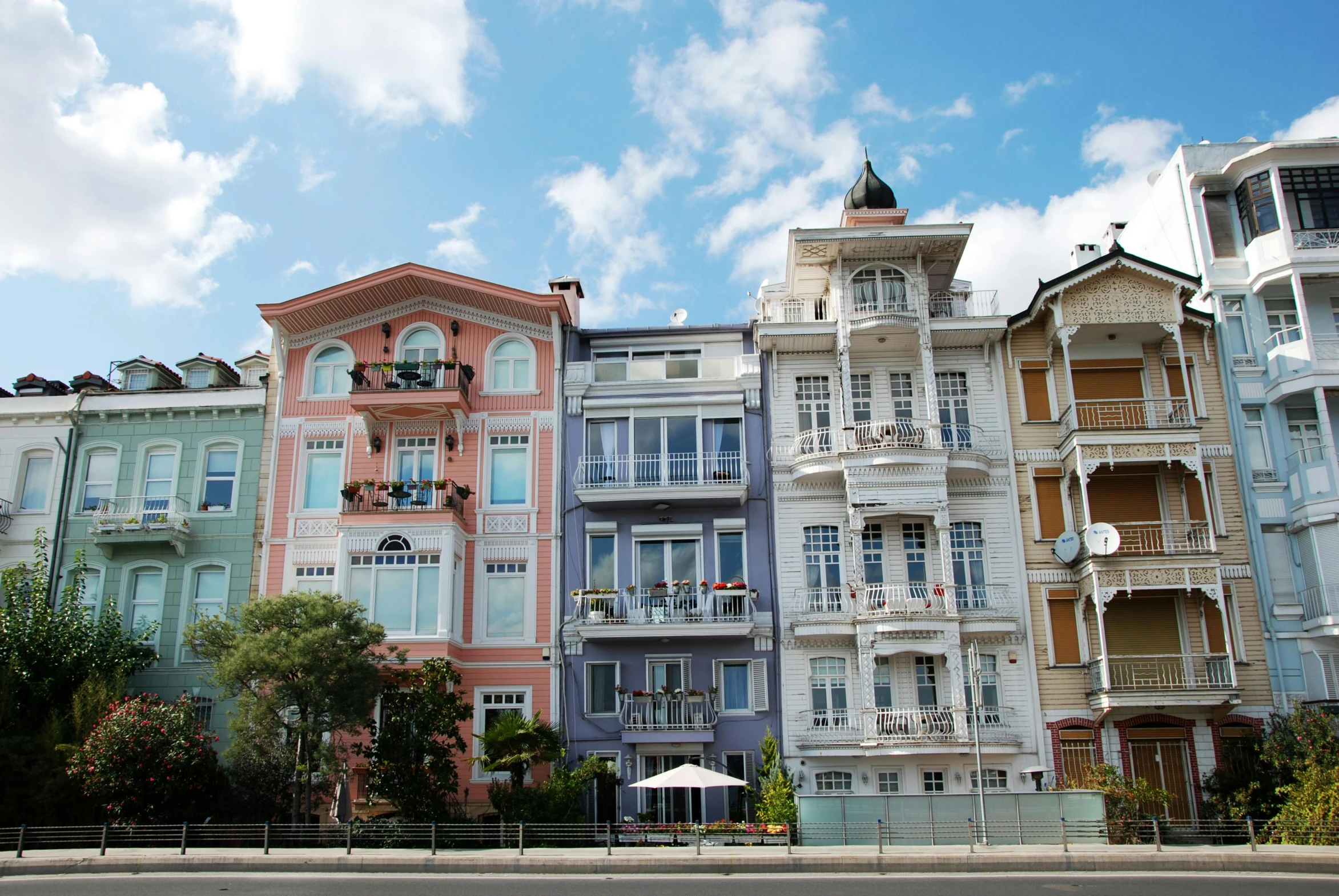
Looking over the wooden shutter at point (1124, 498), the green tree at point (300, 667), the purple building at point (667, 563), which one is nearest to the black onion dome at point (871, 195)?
the purple building at point (667, 563)

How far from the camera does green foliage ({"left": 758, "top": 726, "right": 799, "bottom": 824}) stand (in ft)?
79.3

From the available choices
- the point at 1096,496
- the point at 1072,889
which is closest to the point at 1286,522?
the point at 1096,496

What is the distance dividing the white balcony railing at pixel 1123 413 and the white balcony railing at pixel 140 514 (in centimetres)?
2287

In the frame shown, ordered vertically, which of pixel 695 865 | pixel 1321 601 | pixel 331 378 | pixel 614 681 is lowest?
pixel 695 865

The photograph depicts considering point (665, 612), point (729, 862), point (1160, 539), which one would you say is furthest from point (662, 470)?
point (1160, 539)

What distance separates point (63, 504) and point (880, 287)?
2252cm

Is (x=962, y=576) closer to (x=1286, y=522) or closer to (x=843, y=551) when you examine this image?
(x=843, y=551)

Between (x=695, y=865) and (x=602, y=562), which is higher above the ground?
(x=602, y=562)

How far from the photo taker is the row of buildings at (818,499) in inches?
1042

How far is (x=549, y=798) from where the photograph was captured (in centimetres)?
2355

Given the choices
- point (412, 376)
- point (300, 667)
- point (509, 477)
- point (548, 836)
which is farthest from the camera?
point (509, 477)

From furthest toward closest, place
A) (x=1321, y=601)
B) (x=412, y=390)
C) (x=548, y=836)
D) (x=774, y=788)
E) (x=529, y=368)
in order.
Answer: (x=529, y=368) → (x=412, y=390) → (x=1321, y=601) → (x=774, y=788) → (x=548, y=836)

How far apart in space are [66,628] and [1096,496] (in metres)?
25.4

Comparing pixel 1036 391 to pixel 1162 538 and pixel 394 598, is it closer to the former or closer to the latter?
pixel 1162 538
